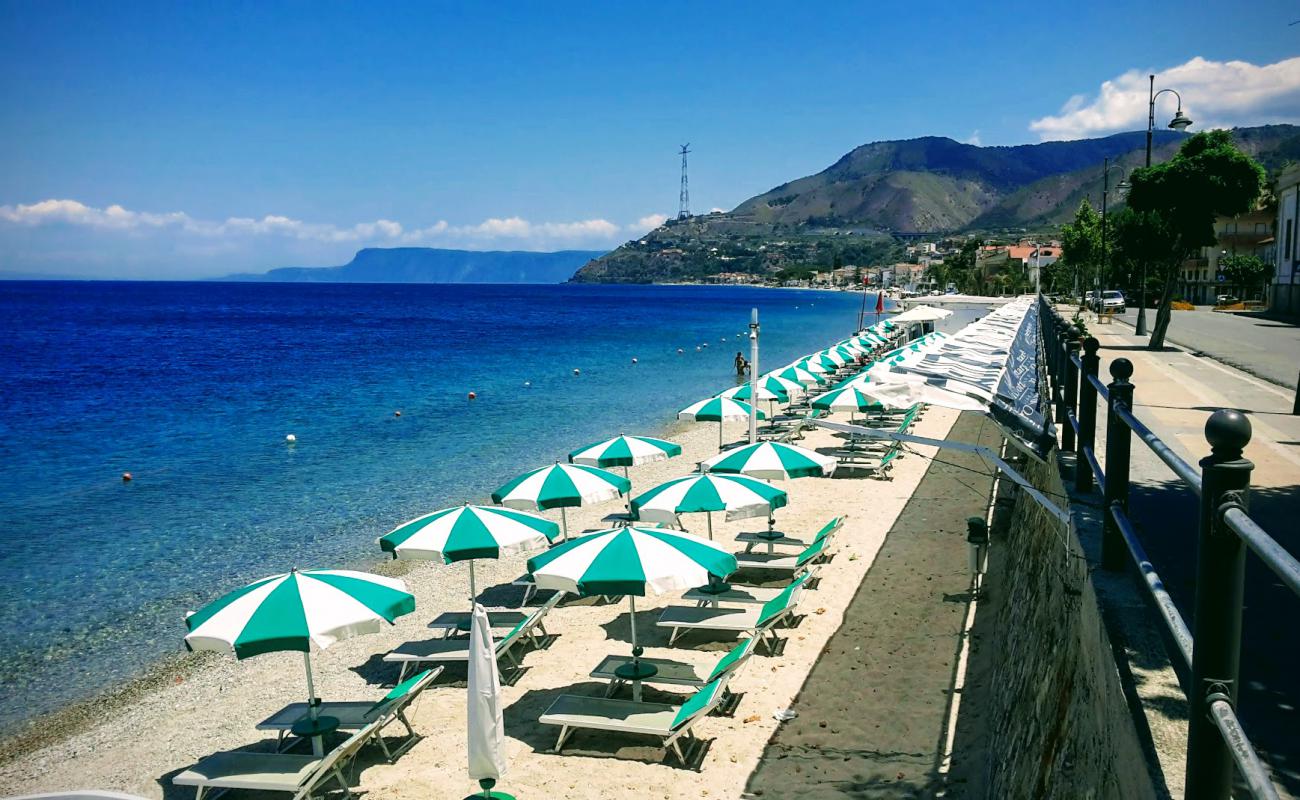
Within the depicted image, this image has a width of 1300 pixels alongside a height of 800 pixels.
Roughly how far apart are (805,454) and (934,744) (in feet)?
19.7

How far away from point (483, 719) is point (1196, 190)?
2245 cm

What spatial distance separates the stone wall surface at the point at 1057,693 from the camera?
276cm

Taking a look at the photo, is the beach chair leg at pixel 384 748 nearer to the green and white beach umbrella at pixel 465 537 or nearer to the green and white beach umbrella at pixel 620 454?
the green and white beach umbrella at pixel 465 537

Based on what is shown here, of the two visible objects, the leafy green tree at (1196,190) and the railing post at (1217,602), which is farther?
the leafy green tree at (1196,190)

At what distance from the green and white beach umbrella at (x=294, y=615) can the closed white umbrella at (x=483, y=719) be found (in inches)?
54.5

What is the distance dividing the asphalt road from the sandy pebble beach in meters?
10.0

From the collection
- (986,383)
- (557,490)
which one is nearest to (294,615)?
(557,490)

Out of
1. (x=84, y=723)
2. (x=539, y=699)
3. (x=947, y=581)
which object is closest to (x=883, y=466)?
(x=947, y=581)

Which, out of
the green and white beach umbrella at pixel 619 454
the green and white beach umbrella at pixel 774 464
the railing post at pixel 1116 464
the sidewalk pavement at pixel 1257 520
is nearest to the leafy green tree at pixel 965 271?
the sidewalk pavement at pixel 1257 520

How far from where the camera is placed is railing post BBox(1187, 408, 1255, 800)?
165 centimetres

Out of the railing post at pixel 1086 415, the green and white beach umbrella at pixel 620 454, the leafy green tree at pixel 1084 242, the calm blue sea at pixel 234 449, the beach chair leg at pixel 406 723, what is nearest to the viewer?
the railing post at pixel 1086 415

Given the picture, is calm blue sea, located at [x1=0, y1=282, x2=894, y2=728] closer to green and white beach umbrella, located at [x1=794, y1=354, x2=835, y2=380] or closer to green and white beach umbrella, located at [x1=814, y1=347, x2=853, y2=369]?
green and white beach umbrella, located at [x1=814, y1=347, x2=853, y2=369]

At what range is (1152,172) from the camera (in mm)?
22109

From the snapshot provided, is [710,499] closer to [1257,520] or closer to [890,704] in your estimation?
[890,704]
